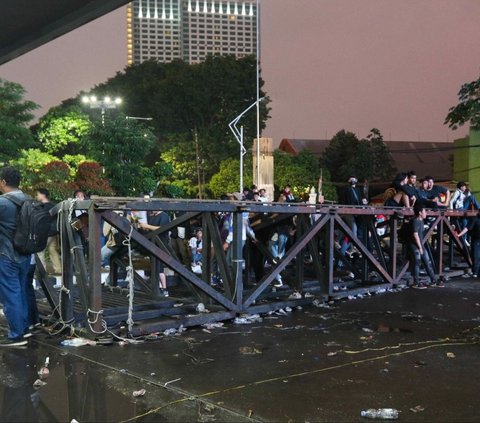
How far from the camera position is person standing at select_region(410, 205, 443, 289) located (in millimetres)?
11070

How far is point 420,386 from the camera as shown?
489 cm

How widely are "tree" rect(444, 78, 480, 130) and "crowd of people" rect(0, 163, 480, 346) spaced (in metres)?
16.3

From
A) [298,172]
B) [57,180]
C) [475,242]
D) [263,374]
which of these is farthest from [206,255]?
[298,172]

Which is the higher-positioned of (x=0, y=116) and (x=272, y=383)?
(x=0, y=116)

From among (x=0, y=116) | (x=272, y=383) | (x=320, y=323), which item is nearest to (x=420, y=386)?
(x=272, y=383)

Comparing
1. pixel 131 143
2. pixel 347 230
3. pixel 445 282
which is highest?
pixel 131 143

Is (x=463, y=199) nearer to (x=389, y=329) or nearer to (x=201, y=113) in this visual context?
(x=389, y=329)

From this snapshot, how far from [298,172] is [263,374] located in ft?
142

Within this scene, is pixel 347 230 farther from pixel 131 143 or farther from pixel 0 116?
pixel 0 116

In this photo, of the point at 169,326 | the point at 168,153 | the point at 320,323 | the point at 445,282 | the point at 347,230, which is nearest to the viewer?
the point at 169,326

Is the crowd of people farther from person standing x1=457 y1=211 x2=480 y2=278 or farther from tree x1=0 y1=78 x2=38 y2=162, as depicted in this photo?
tree x1=0 y1=78 x2=38 y2=162

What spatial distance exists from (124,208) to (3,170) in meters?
1.42

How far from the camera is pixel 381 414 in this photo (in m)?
4.18

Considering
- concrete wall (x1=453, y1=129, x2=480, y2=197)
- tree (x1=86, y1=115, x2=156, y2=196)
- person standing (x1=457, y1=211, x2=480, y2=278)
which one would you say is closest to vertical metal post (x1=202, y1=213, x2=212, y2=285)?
person standing (x1=457, y1=211, x2=480, y2=278)
